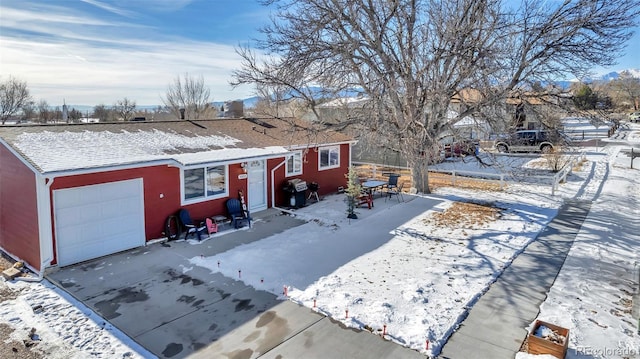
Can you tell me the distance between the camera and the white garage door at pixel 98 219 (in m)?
8.80

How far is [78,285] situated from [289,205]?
25.0 feet

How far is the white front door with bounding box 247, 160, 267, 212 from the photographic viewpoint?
1336cm

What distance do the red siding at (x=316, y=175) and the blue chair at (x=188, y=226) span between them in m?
3.69

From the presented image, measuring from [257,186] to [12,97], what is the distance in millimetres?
40017

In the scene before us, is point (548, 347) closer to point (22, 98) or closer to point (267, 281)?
point (267, 281)

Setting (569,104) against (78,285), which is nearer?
(78,285)

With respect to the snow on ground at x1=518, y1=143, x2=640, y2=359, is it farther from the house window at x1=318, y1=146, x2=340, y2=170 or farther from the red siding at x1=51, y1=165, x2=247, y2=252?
the house window at x1=318, y1=146, x2=340, y2=170

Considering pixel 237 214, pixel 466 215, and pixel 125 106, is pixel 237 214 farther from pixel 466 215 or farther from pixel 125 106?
pixel 125 106

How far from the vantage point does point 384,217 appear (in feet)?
43.1

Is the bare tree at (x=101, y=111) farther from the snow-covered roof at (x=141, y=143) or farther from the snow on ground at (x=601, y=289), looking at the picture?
the snow on ground at (x=601, y=289)

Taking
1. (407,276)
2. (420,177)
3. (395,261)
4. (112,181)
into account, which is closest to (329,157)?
(420,177)

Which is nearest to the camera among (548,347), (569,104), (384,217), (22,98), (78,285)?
(548,347)

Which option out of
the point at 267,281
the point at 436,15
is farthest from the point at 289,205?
the point at 436,15

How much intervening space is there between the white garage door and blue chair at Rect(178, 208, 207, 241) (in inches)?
42.5
